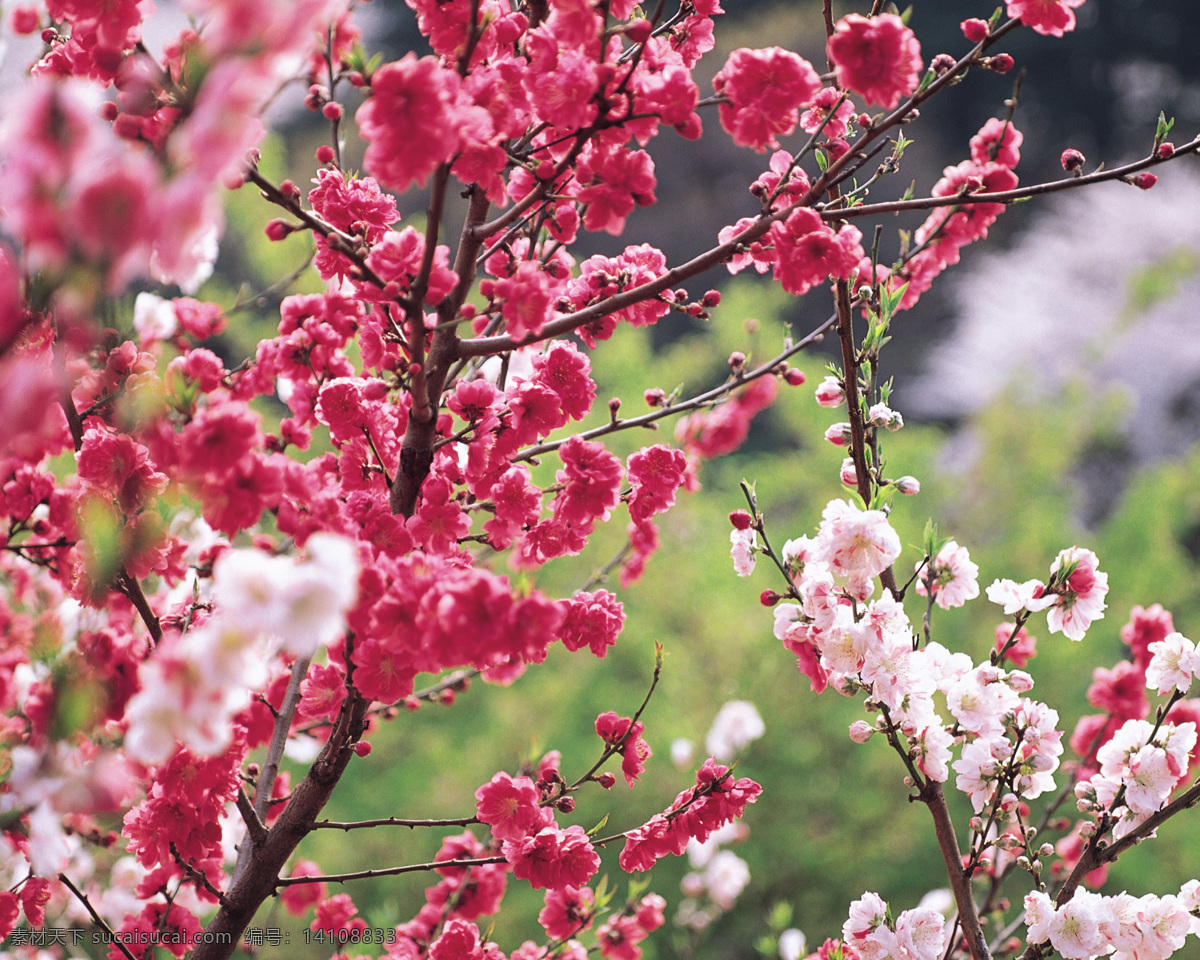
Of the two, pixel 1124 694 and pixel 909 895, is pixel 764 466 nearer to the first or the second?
pixel 909 895

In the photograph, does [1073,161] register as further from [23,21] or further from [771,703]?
[771,703]

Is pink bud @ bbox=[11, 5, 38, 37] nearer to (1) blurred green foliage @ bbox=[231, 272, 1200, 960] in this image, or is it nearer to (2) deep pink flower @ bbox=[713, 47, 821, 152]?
(2) deep pink flower @ bbox=[713, 47, 821, 152]

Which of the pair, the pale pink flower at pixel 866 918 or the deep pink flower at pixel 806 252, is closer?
the deep pink flower at pixel 806 252

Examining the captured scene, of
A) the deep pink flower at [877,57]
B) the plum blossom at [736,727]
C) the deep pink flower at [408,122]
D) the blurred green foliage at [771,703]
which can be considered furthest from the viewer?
the blurred green foliage at [771,703]

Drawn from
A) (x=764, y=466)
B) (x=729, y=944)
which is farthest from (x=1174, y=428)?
(x=729, y=944)

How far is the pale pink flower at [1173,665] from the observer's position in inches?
49.4

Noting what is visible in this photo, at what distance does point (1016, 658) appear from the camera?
1432 mm

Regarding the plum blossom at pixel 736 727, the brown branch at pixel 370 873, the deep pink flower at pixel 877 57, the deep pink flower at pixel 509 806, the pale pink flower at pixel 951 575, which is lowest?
the brown branch at pixel 370 873

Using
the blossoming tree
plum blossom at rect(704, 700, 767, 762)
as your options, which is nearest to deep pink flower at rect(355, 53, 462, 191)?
the blossoming tree

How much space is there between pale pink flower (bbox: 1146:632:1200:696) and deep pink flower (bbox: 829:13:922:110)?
2.98 ft

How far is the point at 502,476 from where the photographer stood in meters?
1.29

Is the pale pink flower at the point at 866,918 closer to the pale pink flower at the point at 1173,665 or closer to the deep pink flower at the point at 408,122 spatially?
the pale pink flower at the point at 1173,665

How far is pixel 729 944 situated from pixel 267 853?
366 centimetres

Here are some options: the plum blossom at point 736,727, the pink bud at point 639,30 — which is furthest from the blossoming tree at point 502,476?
the plum blossom at point 736,727
